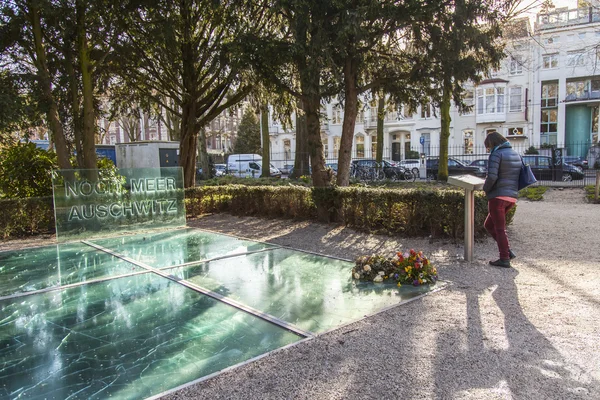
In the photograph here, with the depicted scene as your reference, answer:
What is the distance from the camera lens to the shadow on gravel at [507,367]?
2.99 meters

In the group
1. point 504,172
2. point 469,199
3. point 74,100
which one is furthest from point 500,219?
point 74,100

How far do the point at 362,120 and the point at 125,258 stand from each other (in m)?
41.0

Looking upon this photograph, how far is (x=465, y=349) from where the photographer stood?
365 cm

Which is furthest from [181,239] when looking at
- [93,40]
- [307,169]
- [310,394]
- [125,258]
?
[307,169]

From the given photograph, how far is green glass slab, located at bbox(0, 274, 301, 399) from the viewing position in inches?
129

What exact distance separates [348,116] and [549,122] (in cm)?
3474

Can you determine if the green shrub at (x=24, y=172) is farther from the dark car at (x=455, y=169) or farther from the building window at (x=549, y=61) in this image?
the building window at (x=549, y=61)

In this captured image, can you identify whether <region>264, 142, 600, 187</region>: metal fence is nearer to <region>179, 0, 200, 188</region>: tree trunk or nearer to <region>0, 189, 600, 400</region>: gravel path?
<region>179, 0, 200, 188</region>: tree trunk

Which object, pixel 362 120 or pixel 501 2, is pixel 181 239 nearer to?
pixel 501 2

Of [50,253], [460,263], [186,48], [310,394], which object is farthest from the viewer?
[186,48]

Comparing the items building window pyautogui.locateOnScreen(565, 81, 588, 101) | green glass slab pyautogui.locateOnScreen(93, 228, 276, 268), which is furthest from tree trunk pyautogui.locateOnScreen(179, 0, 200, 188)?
building window pyautogui.locateOnScreen(565, 81, 588, 101)

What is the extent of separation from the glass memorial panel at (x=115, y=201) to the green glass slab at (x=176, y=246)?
1.73ft

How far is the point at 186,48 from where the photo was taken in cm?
1423

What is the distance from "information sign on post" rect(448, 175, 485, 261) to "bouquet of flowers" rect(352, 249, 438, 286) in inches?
42.1
